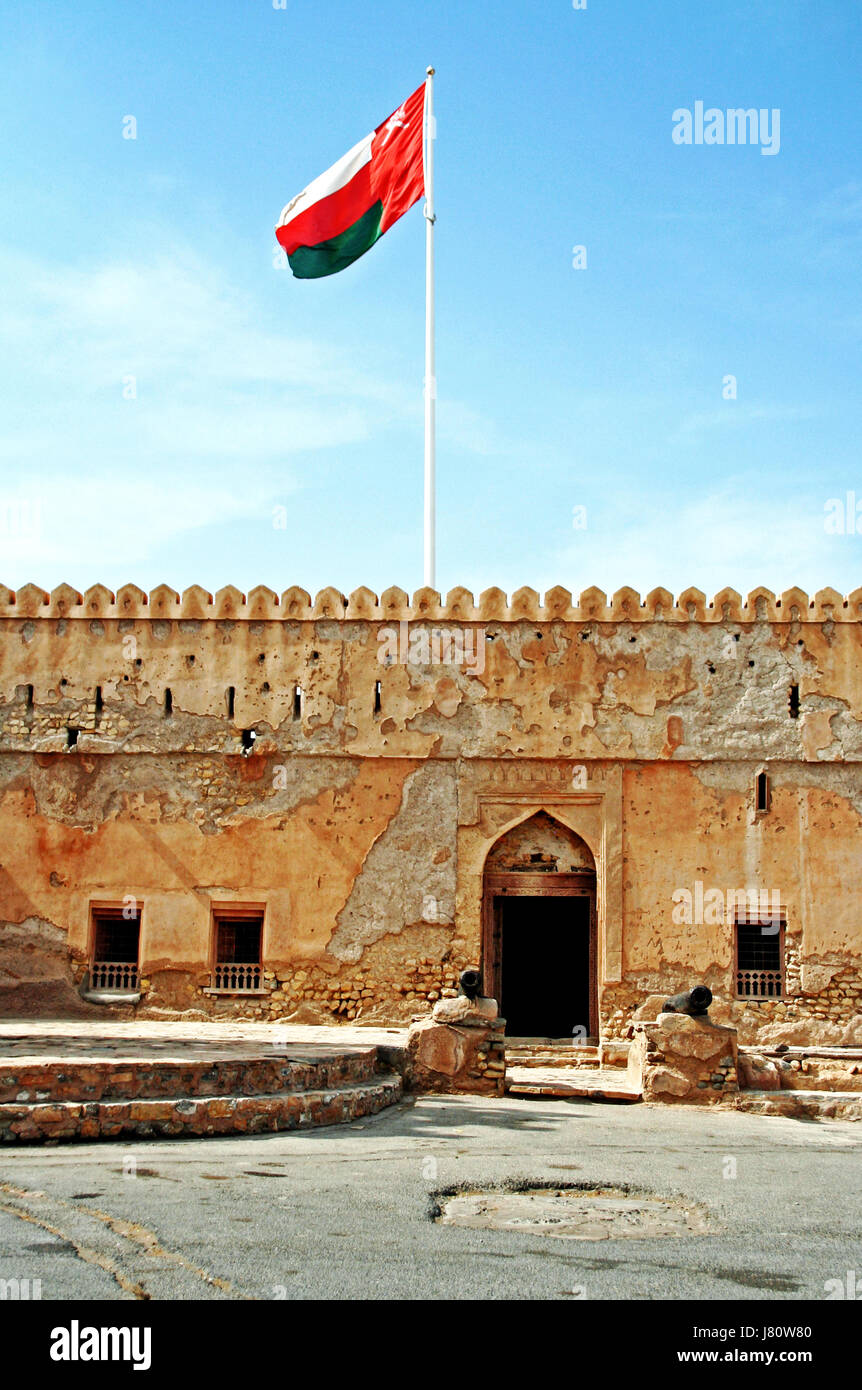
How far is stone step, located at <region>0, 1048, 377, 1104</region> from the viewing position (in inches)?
369

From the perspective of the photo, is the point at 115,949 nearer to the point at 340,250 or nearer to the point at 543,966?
the point at 543,966

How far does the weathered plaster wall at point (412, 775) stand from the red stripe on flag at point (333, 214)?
5.36m

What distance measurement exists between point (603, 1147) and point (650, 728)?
765 cm

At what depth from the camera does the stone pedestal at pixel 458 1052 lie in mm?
12352

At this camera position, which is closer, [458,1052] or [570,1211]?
[570,1211]

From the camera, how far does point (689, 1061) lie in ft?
40.8

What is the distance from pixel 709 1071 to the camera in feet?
40.8

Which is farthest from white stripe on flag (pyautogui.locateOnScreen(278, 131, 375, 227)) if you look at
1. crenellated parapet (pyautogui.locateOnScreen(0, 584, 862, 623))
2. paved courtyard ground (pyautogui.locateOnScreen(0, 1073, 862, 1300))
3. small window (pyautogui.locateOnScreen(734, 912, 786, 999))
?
paved courtyard ground (pyautogui.locateOnScreen(0, 1073, 862, 1300))

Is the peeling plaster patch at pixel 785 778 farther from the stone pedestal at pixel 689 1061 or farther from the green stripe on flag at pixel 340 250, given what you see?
the green stripe on flag at pixel 340 250

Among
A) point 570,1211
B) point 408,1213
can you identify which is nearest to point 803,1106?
point 570,1211

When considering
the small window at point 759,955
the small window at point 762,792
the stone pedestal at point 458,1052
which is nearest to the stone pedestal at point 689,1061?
the stone pedestal at point 458,1052

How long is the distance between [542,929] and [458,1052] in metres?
6.68

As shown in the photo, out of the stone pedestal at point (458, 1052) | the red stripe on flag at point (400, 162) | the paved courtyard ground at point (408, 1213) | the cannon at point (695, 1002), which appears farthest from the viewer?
the red stripe on flag at point (400, 162)

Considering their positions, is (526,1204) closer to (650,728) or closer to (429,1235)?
(429,1235)
